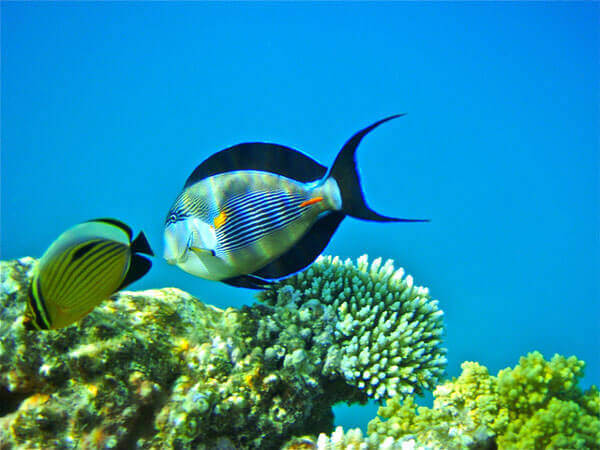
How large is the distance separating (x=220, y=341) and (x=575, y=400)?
1.85m

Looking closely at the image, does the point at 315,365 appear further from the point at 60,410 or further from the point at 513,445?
the point at 60,410

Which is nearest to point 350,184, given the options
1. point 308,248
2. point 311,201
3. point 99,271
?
point 311,201

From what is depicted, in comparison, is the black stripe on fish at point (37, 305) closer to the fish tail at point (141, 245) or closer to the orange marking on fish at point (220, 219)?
the fish tail at point (141, 245)

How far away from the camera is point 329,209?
1.68 metres

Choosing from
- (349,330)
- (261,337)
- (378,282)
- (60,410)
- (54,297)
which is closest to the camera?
(54,297)

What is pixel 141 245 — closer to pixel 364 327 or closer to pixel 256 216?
pixel 256 216

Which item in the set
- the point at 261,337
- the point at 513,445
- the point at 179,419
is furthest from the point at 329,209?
the point at 513,445

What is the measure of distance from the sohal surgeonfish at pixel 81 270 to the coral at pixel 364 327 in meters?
0.96

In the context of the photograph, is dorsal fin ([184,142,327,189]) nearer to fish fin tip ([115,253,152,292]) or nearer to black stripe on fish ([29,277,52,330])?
fish fin tip ([115,253,152,292])

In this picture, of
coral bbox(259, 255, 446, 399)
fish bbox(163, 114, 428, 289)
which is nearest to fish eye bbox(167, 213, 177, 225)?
fish bbox(163, 114, 428, 289)

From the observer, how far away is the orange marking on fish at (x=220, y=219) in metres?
1.64

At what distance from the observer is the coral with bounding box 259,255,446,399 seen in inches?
80.7

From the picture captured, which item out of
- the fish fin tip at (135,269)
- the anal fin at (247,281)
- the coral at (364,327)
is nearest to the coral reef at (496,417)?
the coral at (364,327)

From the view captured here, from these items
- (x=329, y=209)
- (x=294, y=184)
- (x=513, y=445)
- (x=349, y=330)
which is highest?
(x=294, y=184)
